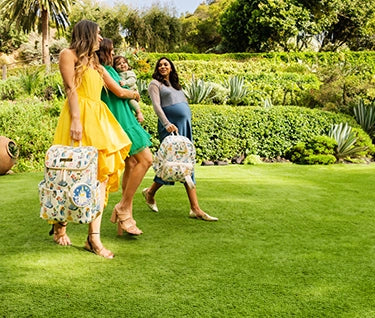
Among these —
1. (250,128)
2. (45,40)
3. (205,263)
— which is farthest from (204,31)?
(205,263)

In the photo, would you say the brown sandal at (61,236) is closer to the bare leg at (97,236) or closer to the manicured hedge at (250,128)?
the bare leg at (97,236)

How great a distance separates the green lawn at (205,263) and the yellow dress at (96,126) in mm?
796

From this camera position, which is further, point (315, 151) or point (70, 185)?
point (315, 151)

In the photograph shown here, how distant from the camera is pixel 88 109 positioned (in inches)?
145

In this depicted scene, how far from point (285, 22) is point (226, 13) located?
16.7 feet

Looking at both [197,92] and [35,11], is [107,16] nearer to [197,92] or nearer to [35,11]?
[35,11]

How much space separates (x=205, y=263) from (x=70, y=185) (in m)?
1.18

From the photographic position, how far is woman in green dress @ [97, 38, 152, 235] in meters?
4.07

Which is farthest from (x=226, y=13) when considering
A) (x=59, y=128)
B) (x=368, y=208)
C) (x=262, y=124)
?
(x=59, y=128)

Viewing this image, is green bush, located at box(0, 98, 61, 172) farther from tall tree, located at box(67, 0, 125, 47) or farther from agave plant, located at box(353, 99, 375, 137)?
tall tree, located at box(67, 0, 125, 47)

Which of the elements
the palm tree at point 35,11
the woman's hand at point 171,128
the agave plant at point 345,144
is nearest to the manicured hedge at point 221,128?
the agave plant at point 345,144

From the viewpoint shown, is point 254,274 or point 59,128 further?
point 59,128

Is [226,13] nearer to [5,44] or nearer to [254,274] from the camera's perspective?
[5,44]

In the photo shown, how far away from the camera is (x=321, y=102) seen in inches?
600
